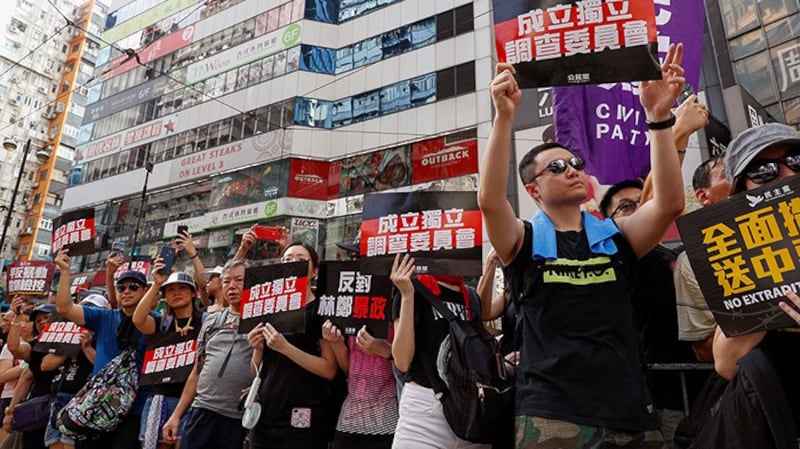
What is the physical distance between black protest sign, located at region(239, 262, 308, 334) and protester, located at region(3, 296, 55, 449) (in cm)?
317

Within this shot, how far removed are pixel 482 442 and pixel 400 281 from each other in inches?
32.9

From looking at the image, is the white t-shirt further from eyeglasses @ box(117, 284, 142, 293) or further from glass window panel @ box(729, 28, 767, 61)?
glass window panel @ box(729, 28, 767, 61)

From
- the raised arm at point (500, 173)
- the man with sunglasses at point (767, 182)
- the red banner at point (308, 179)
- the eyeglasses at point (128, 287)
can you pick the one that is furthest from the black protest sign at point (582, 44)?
the red banner at point (308, 179)

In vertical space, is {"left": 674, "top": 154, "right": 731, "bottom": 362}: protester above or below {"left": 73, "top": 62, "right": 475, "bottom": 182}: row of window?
below

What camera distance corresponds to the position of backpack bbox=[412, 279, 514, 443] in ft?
7.28

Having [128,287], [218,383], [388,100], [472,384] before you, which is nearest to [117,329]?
[128,287]

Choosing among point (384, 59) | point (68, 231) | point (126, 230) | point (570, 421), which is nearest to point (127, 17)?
point (126, 230)

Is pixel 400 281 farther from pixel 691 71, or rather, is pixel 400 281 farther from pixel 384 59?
pixel 384 59

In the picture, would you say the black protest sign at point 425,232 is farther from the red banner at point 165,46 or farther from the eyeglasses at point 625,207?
the red banner at point 165,46

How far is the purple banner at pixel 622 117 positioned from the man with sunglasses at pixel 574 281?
283 cm

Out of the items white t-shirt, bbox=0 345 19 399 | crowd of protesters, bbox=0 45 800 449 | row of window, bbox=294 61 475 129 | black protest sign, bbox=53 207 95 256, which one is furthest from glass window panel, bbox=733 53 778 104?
white t-shirt, bbox=0 345 19 399

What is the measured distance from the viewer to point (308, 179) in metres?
23.1

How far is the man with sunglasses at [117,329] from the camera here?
4008mm

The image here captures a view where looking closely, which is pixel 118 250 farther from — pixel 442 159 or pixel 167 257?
pixel 442 159
